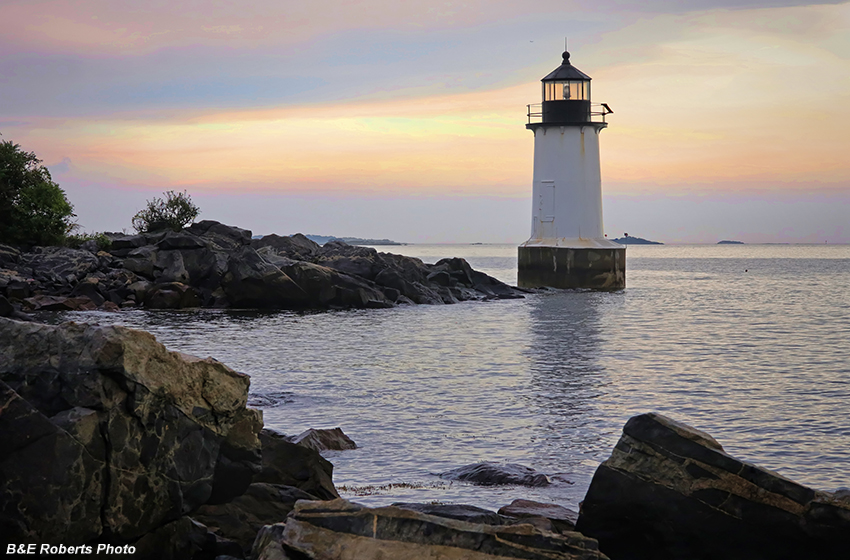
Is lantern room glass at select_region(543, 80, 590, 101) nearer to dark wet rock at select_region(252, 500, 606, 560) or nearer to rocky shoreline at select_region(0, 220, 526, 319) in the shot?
rocky shoreline at select_region(0, 220, 526, 319)

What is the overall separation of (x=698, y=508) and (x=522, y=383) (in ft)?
36.6

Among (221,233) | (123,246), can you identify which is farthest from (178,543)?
(221,233)

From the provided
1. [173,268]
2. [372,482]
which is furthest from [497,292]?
[372,482]

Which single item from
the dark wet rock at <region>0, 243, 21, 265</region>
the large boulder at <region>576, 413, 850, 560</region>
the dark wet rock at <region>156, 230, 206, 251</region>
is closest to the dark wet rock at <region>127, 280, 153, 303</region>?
the dark wet rock at <region>156, 230, 206, 251</region>

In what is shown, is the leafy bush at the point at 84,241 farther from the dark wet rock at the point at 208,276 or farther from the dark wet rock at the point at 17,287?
the dark wet rock at the point at 17,287

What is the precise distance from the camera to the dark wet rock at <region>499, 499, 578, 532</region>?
7.09 meters

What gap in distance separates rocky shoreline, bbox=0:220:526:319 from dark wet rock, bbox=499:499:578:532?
24751mm

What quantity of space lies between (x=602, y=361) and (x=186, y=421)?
16.6 m

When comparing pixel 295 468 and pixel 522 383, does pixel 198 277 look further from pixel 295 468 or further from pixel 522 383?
pixel 295 468

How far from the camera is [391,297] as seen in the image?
36.6 metres

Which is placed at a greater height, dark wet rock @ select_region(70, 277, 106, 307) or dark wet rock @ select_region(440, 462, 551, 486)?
dark wet rock @ select_region(70, 277, 106, 307)

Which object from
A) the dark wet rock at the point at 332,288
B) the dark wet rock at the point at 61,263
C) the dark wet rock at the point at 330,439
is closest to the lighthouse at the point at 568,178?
the dark wet rock at the point at 332,288

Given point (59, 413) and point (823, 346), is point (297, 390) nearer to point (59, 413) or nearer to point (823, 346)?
point (59, 413)

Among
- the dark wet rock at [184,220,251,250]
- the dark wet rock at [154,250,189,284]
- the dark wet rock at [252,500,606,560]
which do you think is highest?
the dark wet rock at [184,220,251,250]
